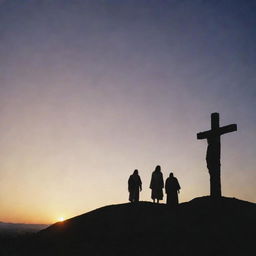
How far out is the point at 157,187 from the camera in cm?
1986

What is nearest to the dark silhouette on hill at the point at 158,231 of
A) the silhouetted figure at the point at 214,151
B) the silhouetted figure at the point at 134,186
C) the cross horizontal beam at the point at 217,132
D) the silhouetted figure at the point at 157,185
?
the silhouetted figure at the point at 214,151

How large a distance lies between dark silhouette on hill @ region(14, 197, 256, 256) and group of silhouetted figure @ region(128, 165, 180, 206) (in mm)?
995

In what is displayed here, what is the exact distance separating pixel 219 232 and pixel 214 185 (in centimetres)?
342

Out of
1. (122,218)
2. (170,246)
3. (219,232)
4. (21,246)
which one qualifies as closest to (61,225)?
(21,246)

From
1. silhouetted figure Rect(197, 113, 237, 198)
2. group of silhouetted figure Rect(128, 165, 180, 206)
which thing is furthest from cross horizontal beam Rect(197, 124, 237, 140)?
group of silhouetted figure Rect(128, 165, 180, 206)

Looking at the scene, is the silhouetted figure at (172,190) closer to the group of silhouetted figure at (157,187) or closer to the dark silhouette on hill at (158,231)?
the group of silhouetted figure at (157,187)

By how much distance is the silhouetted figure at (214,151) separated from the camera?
55.8 feet

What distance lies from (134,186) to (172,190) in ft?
9.39

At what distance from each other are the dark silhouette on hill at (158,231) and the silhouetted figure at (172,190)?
2.95 ft

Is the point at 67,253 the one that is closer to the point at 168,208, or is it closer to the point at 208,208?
the point at 168,208

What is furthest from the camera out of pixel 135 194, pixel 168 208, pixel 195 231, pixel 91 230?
pixel 135 194

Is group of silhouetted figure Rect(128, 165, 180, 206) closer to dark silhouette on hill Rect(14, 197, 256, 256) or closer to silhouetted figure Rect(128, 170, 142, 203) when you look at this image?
silhouetted figure Rect(128, 170, 142, 203)

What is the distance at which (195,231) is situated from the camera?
1433 centimetres

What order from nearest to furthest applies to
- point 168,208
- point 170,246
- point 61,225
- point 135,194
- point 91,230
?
1. point 170,246
2. point 91,230
3. point 168,208
4. point 61,225
5. point 135,194
